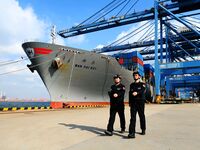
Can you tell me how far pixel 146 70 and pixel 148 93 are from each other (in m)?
3.51

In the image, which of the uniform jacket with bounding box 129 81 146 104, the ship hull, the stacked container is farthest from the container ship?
the uniform jacket with bounding box 129 81 146 104

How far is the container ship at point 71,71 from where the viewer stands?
18125 millimetres

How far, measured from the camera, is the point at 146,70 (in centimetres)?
3603

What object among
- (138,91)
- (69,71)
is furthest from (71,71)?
(138,91)

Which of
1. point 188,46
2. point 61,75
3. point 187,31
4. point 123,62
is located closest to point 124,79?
point 123,62

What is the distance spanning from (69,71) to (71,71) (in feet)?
0.66

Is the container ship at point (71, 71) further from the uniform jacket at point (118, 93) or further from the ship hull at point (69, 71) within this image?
the uniform jacket at point (118, 93)

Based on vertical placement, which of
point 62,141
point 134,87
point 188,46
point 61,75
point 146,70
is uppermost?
point 188,46

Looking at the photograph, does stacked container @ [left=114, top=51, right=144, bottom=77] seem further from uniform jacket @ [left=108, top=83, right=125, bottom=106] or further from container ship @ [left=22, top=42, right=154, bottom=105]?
uniform jacket @ [left=108, top=83, right=125, bottom=106]

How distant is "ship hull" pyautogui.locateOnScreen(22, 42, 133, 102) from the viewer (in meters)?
18.1

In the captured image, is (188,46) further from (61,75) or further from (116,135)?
(116,135)

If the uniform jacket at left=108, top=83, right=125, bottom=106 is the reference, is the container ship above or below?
above

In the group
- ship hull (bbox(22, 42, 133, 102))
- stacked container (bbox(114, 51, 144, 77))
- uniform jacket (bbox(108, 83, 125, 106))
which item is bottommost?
uniform jacket (bbox(108, 83, 125, 106))

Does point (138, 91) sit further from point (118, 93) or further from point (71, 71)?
point (71, 71)
